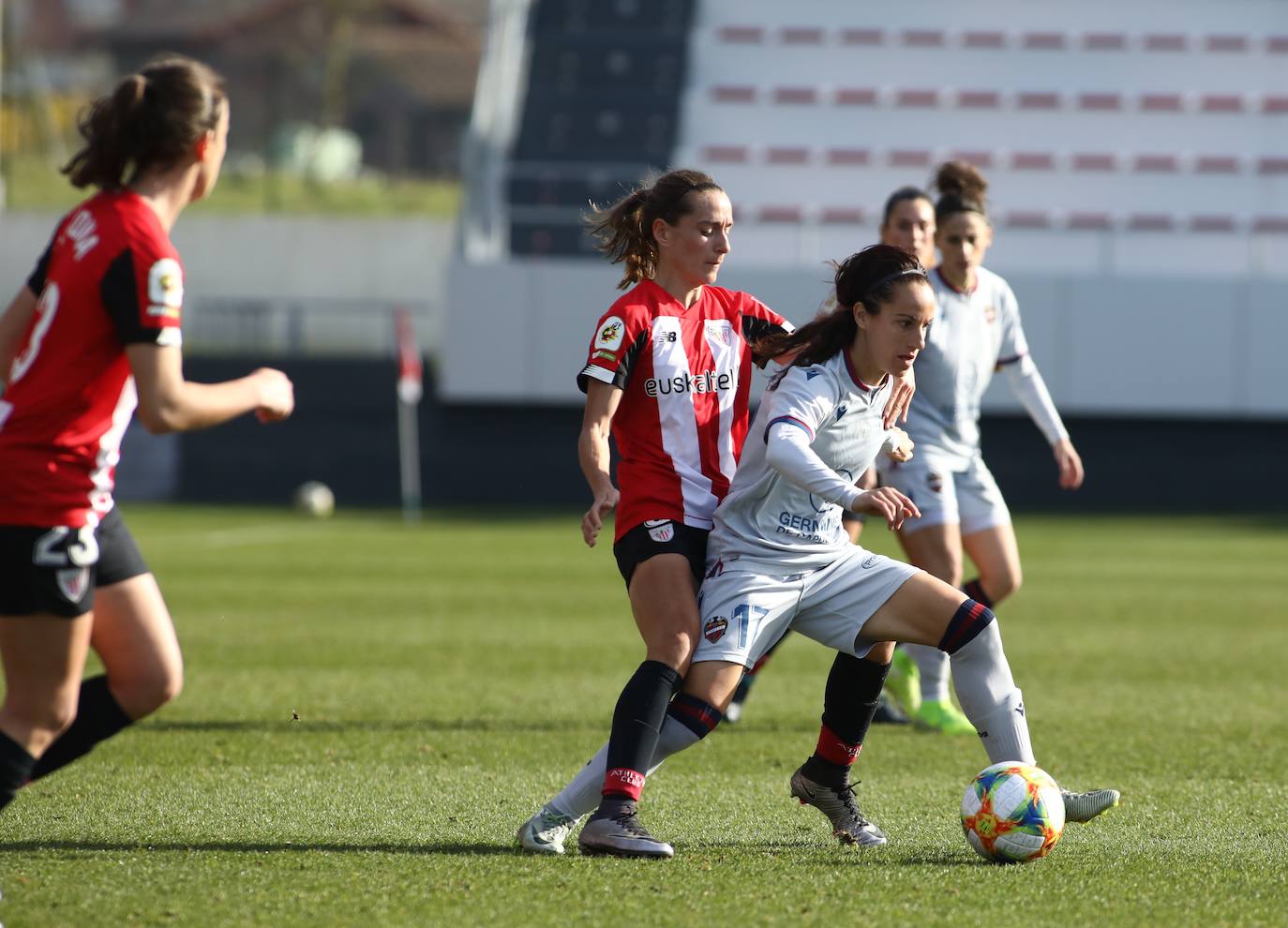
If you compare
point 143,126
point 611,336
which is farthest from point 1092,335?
point 143,126

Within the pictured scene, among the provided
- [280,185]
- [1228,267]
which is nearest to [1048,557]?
[1228,267]

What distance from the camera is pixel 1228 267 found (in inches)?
908

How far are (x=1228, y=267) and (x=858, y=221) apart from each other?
5044 mm

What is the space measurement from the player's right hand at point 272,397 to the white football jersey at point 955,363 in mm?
3452

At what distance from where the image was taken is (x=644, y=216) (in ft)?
15.9

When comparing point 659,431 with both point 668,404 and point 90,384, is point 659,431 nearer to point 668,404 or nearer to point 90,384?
point 668,404

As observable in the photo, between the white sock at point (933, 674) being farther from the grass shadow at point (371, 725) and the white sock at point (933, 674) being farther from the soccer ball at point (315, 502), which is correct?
the soccer ball at point (315, 502)

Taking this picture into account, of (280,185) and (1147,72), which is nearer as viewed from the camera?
(1147,72)

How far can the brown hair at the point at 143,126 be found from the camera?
3.72 m

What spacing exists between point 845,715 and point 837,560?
1.54 ft

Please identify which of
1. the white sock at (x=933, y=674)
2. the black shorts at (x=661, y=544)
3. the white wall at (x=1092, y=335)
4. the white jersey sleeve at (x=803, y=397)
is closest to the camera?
the white jersey sleeve at (x=803, y=397)

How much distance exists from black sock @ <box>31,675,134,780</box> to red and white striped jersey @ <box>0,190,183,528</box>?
1.87ft

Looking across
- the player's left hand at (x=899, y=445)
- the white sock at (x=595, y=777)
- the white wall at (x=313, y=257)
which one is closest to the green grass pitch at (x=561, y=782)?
the white sock at (x=595, y=777)

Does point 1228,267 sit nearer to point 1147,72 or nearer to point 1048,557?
point 1147,72
